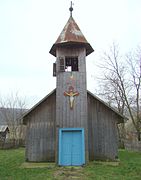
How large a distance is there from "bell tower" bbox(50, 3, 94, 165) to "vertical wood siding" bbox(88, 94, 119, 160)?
210 cm

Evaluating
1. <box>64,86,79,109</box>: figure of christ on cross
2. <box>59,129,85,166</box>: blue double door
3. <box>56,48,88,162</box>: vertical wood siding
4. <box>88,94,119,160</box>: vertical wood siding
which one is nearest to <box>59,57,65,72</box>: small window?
<box>56,48,88,162</box>: vertical wood siding

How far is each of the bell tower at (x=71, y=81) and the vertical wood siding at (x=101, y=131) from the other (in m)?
2.10

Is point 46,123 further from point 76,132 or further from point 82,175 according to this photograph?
point 82,175

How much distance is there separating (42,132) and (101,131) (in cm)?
398

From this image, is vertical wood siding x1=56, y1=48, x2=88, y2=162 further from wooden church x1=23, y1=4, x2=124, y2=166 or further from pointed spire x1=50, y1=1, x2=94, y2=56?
pointed spire x1=50, y1=1, x2=94, y2=56

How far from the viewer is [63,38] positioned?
1558cm

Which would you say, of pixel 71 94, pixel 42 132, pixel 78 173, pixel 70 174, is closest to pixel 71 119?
pixel 71 94

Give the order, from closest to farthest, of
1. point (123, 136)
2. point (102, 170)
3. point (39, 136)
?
point (102, 170) < point (39, 136) < point (123, 136)

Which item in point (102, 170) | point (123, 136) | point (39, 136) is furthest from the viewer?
point (123, 136)

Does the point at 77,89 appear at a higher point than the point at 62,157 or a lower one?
higher

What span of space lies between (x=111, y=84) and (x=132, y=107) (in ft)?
12.2

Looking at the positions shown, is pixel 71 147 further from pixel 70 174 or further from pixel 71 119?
pixel 70 174

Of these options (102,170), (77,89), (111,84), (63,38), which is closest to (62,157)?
(102,170)

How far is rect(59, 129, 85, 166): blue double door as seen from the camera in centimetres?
1409
